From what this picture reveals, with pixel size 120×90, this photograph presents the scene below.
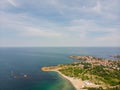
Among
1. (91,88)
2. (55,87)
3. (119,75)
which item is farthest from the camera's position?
(119,75)

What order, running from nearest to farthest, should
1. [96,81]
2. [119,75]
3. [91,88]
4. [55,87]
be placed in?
[91,88] < [55,87] < [96,81] < [119,75]

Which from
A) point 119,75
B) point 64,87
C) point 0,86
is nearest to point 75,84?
point 64,87

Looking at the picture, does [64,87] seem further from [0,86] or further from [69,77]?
[0,86]

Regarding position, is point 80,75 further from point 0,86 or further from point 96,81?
point 0,86

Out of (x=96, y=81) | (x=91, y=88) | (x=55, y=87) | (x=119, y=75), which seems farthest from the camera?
(x=119, y=75)

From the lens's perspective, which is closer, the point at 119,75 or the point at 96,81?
the point at 96,81

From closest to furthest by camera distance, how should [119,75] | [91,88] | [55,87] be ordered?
[91,88], [55,87], [119,75]

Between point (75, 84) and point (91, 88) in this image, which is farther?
point (75, 84)

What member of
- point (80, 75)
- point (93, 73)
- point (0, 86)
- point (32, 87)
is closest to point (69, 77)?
point (80, 75)
